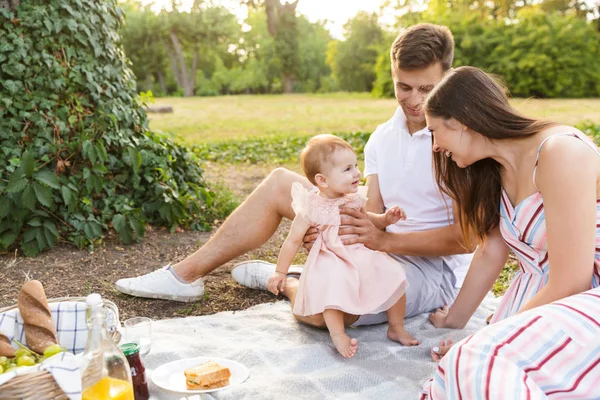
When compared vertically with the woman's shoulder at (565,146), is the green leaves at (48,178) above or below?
below

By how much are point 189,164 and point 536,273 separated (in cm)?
343

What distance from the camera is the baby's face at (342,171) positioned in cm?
274

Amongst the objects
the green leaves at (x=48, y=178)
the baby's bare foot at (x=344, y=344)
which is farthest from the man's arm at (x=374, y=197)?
the green leaves at (x=48, y=178)

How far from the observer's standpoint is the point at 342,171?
9.04 ft

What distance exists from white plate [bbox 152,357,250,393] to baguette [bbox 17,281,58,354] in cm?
40

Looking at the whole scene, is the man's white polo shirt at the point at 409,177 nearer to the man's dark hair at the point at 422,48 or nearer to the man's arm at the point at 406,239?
the man's arm at the point at 406,239

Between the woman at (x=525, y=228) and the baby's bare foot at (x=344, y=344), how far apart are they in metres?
0.62

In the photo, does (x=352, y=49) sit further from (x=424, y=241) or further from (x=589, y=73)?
(x=424, y=241)

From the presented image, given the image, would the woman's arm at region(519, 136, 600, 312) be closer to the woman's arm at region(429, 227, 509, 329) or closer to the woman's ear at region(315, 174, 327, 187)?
the woman's arm at region(429, 227, 509, 329)

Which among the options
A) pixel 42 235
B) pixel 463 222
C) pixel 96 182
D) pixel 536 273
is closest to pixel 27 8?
pixel 96 182

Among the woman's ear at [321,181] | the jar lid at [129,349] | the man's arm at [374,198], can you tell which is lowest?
the jar lid at [129,349]

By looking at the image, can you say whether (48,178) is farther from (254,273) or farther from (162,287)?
(254,273)

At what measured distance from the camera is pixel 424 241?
2.97 m

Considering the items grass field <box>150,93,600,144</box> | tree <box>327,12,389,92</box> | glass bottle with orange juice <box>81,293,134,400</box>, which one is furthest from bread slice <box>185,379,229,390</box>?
tree <box>327,12,389,92</box>
